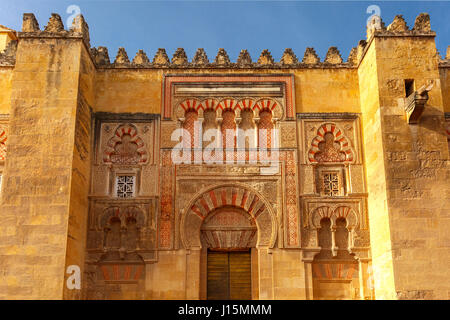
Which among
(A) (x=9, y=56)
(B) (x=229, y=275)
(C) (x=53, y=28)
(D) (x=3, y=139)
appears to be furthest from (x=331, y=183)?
(A) (x=9, y=56)

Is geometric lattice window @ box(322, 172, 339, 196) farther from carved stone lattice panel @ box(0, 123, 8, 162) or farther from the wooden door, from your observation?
carved stone lattice panel @ box(0, 123, 8, 162)

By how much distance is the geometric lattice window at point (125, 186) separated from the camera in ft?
27.8

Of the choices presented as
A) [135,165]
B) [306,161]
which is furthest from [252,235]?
[135,165]

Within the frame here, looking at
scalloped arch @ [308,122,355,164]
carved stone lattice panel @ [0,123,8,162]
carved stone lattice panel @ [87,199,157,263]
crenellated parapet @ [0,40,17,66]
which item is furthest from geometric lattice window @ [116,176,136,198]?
scalloped arch @ [308,122,355,164]

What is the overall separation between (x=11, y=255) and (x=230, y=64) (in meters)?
4.45

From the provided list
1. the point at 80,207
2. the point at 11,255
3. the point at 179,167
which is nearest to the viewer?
the point at 11,255

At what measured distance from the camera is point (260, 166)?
8.53 m

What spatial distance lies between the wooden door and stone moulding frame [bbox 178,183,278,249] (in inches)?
14.7

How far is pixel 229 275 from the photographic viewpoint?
826 cm

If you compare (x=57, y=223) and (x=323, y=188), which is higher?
(x=323, y=188)

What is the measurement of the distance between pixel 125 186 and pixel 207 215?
4.47ft

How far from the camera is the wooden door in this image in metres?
8.17

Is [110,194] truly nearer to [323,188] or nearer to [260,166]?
[260,166]

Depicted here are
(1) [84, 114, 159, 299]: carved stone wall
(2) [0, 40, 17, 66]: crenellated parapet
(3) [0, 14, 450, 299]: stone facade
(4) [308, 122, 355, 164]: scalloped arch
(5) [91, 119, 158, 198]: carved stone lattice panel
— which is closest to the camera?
(3) [0, 14, 450, 299]: stone facade
